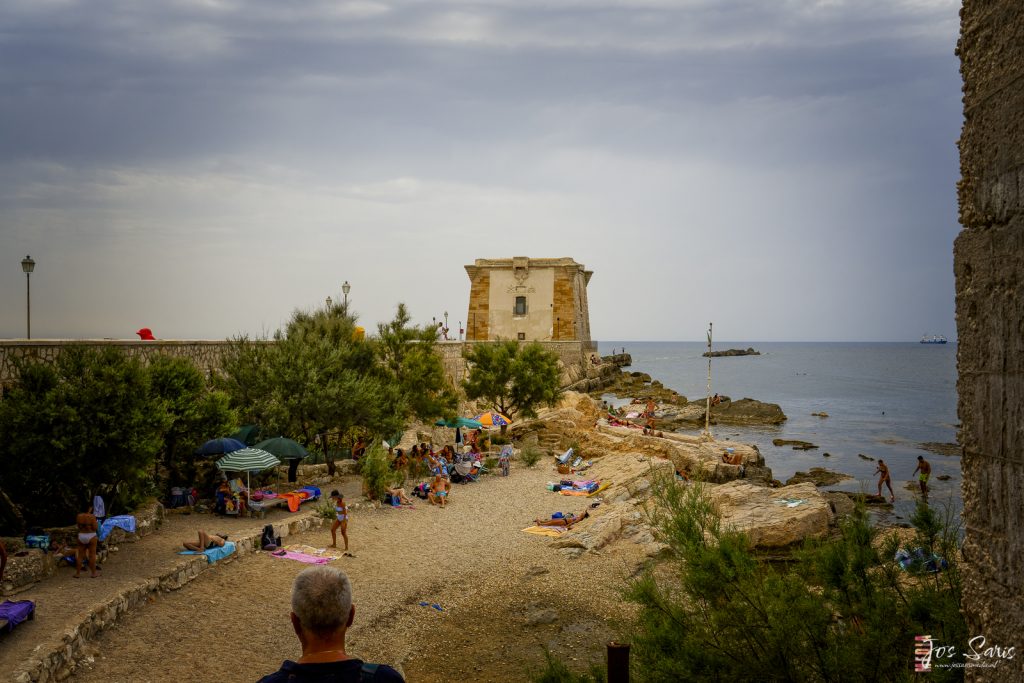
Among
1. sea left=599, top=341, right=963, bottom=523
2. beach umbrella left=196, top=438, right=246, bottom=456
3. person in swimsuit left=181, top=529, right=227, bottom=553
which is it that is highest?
beach umbrella left=196, top=438, right=246, bottom=456

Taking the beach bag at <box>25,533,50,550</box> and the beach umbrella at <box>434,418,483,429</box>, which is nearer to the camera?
the beach bag at <box>25,533,50,550</box>

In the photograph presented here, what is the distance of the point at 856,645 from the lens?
4.93 meters

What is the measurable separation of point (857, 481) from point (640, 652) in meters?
26.4

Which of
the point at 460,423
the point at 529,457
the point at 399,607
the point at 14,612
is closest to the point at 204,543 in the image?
the point at 399,607

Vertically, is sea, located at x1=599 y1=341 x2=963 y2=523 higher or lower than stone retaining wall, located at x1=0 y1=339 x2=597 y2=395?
lower

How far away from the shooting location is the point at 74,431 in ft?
39.8

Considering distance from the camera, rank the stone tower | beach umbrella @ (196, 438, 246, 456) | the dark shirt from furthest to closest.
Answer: the stone tower, beach umbrella @ (196, 438, 246, 456), the dark shirt

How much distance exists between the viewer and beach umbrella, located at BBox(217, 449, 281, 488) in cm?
1488

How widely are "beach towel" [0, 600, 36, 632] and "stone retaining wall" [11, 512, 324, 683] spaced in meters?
0.63

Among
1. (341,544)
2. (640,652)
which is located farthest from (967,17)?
(341,544)

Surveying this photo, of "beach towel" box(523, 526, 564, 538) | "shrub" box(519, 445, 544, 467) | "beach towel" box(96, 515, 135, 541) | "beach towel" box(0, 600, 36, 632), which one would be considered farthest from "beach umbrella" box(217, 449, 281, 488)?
"shrub" box(519, 445, 544, 467)

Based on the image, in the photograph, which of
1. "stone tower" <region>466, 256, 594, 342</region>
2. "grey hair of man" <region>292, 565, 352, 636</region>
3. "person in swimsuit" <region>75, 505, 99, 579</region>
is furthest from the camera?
"stone tower" <region>466, 256, 594, 342</region>

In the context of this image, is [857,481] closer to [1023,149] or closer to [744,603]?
[744,603]

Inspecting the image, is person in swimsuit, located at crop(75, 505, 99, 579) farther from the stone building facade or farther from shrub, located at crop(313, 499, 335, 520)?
the stone building facade
